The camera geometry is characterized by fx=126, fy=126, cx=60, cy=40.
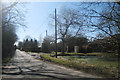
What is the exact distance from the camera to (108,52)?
314 inches

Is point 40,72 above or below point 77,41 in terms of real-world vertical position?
below

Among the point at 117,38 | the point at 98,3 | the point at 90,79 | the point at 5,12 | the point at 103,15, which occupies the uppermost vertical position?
the point at 5,12

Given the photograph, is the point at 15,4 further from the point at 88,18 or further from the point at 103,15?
the point at 103,15

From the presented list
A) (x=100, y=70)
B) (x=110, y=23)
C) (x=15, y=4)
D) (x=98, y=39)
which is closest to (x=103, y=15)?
(x=110, y=23)

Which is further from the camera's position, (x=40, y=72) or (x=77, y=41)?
(x=77, y=41)

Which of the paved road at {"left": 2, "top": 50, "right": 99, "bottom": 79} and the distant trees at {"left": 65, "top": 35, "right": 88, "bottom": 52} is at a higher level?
the distant trees at {"left": 65, "top": 35, "right": 88, "bottom": 52}

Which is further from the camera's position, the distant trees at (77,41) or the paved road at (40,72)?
the distant trees at (77,41)

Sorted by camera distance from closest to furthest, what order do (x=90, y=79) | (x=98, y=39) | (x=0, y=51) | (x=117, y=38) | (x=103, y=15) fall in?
(x=90, y=79) → (x=117, y=38) → (x=103, y=15) → (x=98, y=39) → (x=0, y=51)

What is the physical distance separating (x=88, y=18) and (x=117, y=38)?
7.72 feet

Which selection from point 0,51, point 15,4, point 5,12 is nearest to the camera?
point 15,4

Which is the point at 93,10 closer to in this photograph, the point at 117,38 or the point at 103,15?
the point at 103,15

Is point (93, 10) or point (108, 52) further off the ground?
point (93, 10)

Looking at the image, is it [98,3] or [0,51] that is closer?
[98,3]

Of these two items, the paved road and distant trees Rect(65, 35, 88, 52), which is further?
distant trees Rect(65, 35, 88, 52)
